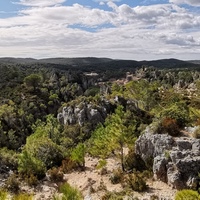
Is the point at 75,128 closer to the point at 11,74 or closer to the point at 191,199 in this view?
the point at 191,199

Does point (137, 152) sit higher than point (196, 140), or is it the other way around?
point (196, 140)

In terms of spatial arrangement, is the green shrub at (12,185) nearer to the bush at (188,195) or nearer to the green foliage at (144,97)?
the bush at (188,195)

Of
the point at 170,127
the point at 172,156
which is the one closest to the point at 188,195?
the point at 172,156

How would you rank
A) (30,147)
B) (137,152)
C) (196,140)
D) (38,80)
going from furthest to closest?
1. (38,80)
2. (30,147)
3. (137,152)
4. (196,140)

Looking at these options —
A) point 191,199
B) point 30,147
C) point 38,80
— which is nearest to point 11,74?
point 38,80

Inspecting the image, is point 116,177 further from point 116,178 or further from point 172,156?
point 172,156

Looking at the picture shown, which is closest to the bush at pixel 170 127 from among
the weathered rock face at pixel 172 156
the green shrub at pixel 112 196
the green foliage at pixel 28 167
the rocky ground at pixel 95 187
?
the weathered rock face at pixel 172 156
